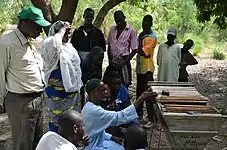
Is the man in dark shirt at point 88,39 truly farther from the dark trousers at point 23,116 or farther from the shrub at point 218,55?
the shrub at point 218,55

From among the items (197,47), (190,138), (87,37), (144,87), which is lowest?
(197,47)

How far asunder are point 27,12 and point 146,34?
104 inches

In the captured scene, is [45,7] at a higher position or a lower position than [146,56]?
higher

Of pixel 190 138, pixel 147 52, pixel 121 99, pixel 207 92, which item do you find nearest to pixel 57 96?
pixel 121 99

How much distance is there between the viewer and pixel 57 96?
4.67 metres

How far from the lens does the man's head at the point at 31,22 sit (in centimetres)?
403

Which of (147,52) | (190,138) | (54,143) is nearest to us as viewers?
(54,143)

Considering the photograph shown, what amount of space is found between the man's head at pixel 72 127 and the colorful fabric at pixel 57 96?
1.67 m

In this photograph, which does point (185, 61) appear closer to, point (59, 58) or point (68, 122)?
point (59, 58)

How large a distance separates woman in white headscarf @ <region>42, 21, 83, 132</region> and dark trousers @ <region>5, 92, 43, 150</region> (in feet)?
1.05

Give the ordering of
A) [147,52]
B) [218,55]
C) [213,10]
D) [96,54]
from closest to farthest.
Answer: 1. [96,54]
2. [147,52]
3. [213,10]
4. [218,55]

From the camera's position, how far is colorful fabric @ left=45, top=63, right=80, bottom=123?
4.64 meters

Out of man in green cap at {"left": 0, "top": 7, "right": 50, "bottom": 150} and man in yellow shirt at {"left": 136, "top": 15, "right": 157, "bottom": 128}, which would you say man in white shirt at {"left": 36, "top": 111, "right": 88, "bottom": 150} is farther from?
man in yellow shirt at {"left": 136, "top": 15, "right": 157, "bottom": 128}

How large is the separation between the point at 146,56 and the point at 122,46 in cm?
39
